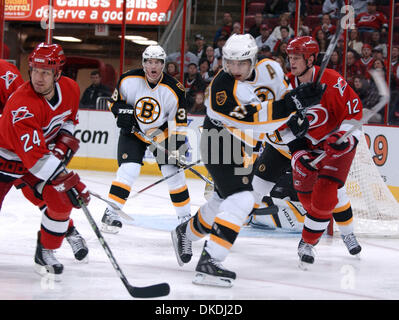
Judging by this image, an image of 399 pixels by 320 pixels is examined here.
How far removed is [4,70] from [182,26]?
4705mm

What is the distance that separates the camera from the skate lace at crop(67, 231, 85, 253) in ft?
9.70

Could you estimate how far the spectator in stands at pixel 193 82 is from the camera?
723cm

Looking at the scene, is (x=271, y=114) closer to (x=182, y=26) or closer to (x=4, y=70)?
(x=4, y=70)

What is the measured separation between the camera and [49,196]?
256cm

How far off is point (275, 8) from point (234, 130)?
15.9 feet

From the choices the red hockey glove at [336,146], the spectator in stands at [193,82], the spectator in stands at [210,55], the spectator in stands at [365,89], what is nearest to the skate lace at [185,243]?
the red hockey glove at [336,146]

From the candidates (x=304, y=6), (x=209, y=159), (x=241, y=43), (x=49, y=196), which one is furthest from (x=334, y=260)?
(x=304, y=6)

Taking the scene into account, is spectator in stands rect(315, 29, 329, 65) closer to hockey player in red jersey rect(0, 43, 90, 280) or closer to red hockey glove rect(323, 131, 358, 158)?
red hockey glove rect(323, 131, 358, 158)

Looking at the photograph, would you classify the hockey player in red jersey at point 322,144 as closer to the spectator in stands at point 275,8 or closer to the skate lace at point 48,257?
the skate lace at point 48,257

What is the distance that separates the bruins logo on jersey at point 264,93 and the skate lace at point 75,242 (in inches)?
39.8

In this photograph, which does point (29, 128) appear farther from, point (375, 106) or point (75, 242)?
point (375, 106)

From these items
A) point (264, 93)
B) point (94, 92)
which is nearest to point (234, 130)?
point (264, 93)

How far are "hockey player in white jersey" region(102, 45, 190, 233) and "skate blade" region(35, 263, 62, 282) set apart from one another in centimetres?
110

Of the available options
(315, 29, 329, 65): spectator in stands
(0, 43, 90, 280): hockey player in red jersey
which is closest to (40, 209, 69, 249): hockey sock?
(0, 43, 90, 280): hockey player in red jersey
